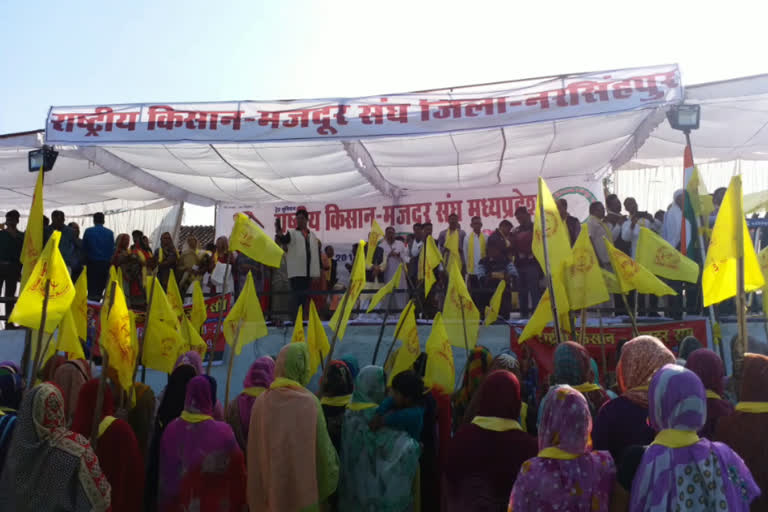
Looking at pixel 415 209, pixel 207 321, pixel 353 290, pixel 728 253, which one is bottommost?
pixel 207 321

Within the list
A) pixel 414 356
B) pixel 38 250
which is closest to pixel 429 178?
pixel 414 356

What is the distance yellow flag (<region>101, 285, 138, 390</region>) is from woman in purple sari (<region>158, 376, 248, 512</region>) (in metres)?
0.79

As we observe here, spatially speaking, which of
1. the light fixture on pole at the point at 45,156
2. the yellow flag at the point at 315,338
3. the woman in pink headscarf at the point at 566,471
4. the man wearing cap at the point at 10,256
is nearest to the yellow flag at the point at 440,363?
the yellow flag at the point at 315,338

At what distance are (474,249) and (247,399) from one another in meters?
5.77

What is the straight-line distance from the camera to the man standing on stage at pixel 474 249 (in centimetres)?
929

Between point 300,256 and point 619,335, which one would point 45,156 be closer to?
point 300,256

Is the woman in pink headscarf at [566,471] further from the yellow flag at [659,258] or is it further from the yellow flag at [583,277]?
the yellow flag at [659,258]

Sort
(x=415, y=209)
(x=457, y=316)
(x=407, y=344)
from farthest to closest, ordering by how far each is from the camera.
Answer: (x=415, y=209), (x=457, y=316), (x=407, y=344)

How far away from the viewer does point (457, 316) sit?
6.19 m

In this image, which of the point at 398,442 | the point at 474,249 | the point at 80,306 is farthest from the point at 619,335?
the point at 80,306

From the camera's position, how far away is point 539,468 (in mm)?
2691

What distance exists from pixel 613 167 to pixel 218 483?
9.27m

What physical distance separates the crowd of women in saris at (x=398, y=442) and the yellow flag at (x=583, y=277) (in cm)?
99

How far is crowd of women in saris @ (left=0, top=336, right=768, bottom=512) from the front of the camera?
265cm
